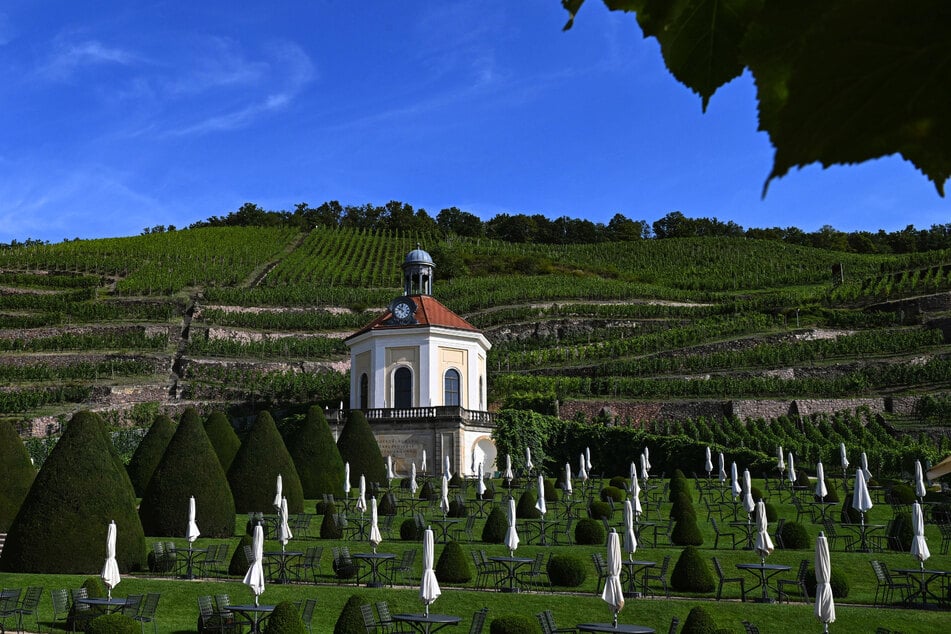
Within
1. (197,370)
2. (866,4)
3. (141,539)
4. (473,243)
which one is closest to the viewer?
(866,4)

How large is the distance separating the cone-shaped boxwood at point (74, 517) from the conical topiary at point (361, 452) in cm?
1272

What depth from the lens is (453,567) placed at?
65.9ft

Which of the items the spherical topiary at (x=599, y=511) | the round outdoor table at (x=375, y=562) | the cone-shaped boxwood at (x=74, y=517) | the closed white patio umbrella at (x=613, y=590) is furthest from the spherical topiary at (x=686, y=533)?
the cone-shaped boxwood at (x=74, y=517)

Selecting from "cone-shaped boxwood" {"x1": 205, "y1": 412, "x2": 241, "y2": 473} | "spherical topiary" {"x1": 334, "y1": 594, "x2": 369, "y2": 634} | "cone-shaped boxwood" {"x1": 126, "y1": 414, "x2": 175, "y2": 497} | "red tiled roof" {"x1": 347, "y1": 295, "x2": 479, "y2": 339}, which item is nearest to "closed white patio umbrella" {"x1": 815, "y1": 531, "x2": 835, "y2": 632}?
"spherical topiary" {"x1": 334, "y1": 594, "x2": 369, "y2": 634}

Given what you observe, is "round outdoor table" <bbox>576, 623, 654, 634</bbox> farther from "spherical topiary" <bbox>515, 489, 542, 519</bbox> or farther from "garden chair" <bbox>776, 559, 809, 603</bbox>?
"spherical topiary" <bbox>515, 489, 542, 519</bbox>

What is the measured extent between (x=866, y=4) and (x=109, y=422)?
51.0 m

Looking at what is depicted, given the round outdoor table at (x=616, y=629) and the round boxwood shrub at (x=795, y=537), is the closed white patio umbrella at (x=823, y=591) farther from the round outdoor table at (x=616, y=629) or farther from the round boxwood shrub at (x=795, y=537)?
the round boxwood shrub at (x=795, y=537)

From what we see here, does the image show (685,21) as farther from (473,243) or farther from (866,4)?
(473,243)


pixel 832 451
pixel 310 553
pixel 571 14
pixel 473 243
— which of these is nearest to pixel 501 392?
pixel 832 451

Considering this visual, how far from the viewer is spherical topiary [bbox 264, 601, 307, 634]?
1341 cm

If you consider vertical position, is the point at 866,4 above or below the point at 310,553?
above

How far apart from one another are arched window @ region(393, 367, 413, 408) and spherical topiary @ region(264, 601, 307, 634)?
27073 mm

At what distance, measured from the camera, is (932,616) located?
16.5 m

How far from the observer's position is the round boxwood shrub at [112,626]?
13203 millimetres
